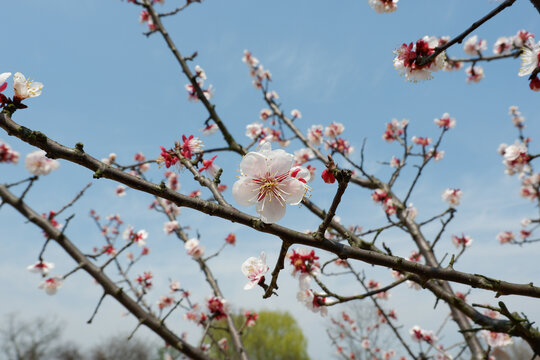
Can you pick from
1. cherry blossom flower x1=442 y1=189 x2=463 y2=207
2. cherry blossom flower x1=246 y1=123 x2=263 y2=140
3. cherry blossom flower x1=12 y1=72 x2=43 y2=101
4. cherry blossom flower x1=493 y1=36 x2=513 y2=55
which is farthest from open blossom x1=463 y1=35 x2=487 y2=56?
cherry blossom flower x1=12 y1=72 x2=43 y2=101

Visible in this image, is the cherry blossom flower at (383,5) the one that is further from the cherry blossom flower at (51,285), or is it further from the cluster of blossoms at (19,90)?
the cherry blossom flower at (51,285)

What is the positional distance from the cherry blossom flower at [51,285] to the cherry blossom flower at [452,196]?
18.4 feet

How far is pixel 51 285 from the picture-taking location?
379cm

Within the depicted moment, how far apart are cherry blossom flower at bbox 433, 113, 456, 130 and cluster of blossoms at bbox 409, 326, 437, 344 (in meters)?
2.85

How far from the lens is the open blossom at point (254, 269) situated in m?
1.54

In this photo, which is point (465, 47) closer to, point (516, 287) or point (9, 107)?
point (516, 287)

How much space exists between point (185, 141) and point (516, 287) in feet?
5.88

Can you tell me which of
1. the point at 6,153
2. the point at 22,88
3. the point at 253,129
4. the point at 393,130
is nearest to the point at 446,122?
the point at 393,130

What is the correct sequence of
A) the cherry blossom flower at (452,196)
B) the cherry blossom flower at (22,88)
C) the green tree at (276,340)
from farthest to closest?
the green tree at (276,340) → the cherry blossom flower at (452,196) → the cherry blossom flower at (22,88)

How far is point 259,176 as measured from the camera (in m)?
1.17

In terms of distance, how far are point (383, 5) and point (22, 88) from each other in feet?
7.80

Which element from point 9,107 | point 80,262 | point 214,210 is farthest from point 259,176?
point 80,262

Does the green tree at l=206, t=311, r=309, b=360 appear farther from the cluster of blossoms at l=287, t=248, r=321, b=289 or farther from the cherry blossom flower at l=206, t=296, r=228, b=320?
the cluster of blossoms at l=287, t=248, r=321, b=289

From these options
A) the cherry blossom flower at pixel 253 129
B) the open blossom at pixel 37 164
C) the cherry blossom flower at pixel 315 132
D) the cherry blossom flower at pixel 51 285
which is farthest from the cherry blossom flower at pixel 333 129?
the cherry blossom flower at pixel 51 285
